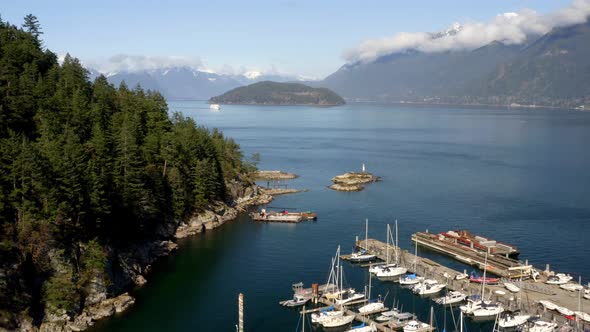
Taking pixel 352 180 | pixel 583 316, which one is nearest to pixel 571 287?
pixel 583 316

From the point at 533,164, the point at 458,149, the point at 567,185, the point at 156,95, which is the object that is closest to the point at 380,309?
the point at 156,95

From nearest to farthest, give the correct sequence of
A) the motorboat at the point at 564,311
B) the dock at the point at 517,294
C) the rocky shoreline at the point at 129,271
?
the rocky shoreline at the point at 129,271, the motorboat at the point at 564,311, the dock at the point at 517,294

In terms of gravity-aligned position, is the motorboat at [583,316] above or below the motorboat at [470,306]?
above

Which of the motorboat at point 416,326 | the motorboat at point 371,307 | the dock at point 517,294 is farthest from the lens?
the dock at point 517,294

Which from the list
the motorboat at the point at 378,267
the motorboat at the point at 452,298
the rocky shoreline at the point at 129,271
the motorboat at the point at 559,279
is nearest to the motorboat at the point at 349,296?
the motorboat at the point at 378,267

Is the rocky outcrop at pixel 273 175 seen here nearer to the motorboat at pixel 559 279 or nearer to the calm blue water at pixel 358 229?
the calm blue water at pixel 358 229
